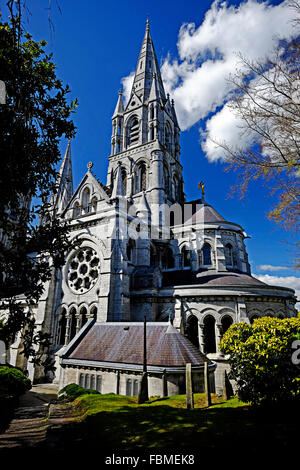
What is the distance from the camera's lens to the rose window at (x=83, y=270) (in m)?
23.3

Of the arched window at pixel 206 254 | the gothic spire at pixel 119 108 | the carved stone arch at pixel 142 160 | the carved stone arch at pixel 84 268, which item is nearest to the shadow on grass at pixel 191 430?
the carved stone arch at pixel 84 268

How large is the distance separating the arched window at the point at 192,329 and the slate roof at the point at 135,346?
4597 mm

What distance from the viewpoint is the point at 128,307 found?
67.9 feet

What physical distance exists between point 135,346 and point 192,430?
9.84 m

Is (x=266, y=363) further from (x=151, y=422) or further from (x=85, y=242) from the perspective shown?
(x=85, y=242)

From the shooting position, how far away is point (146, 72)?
39.9 m

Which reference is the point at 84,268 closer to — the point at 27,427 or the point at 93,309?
the point at 93,309

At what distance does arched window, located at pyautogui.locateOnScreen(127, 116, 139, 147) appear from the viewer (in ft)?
120

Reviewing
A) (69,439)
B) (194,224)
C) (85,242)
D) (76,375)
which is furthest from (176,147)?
(69,439)

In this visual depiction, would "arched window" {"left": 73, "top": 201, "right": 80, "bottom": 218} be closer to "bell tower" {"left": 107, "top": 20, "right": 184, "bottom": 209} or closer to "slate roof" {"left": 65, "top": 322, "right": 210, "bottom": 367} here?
"bell tower" {"left": 107, "top": 20, "right": 184, "bottom": 209}

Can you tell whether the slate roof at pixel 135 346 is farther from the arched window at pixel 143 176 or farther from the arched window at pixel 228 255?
the arched window at pixel 143 176

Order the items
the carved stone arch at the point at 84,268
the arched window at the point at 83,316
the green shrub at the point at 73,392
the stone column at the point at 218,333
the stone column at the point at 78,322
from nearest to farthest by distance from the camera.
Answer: the green shrub at the point at 73,392
the stone column at the point at 218,333
the stone column at the point at 78,322
the arched window at the point at 83,316
the carved stone arch at the point at 84,268
